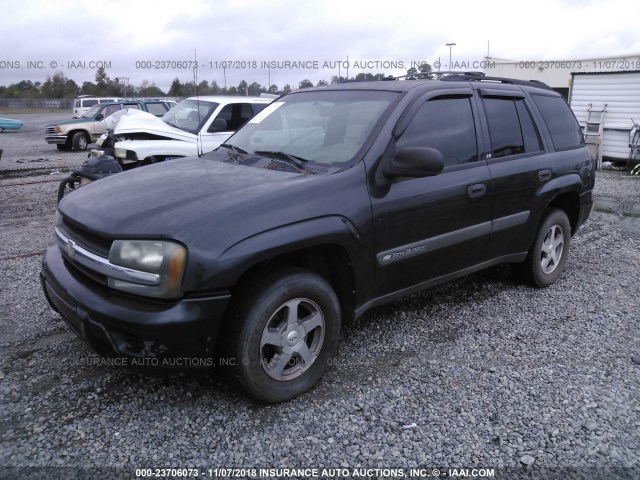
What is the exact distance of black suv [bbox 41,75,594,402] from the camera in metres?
2.68

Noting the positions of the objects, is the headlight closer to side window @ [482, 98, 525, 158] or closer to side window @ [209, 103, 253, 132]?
side window @ [482, 98, 525, 158]

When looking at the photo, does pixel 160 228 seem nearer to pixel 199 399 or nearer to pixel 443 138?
pixel 199 399

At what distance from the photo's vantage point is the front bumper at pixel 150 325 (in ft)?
8.59

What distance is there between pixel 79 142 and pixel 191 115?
11.6 meters

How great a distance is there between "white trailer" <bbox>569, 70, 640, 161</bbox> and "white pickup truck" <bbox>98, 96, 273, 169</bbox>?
10.4m

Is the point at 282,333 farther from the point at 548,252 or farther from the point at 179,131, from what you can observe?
the point at 179,131

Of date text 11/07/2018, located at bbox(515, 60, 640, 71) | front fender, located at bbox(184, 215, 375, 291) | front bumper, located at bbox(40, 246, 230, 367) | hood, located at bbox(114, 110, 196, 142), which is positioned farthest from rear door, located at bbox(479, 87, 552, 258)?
date text 11/07/2018, located at bbox(515, 60, 640, 71)

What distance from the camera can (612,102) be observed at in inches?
580

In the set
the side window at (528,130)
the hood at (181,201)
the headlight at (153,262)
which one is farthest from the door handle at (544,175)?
the headlight at (153,262)

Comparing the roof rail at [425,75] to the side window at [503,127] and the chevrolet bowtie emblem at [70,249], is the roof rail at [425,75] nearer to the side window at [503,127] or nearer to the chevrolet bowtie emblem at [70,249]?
the side window at [503,127]

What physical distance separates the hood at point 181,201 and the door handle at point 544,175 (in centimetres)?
240

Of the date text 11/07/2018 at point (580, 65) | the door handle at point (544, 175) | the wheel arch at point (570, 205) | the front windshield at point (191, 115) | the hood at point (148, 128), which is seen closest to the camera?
the door handle at point (544, 175)

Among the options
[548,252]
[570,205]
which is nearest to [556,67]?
[570,205]

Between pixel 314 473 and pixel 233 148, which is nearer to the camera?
pixel 314 473
